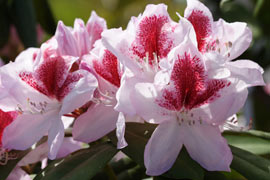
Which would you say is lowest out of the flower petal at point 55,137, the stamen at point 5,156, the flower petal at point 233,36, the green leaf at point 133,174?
the green leaf at point 133,174

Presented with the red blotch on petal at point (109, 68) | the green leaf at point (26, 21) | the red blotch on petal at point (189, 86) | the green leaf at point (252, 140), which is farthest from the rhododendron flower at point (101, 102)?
the green leaf at point (26, 21)

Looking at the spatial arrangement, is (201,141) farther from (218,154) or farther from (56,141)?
(56,141)

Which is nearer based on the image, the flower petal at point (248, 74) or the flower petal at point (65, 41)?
the flower petal at point (248, 74)

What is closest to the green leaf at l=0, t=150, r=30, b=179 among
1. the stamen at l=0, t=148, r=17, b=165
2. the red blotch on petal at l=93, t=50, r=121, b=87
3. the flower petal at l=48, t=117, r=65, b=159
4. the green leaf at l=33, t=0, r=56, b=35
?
the stamen at l=0, t=148, r=17, b=165

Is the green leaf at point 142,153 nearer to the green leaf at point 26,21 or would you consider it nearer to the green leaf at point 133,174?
the green leaf at point 133,174

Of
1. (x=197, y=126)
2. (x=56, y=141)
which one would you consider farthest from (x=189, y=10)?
(x=56, y=141)

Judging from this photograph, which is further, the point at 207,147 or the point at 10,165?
the point at 10,165

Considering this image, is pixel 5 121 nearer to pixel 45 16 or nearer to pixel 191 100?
pixel 191 100

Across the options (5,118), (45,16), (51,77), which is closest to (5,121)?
(5,118)
